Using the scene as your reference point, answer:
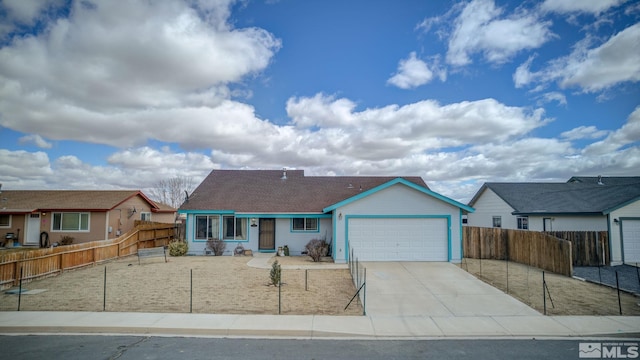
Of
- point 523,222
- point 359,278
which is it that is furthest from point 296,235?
point 523,222

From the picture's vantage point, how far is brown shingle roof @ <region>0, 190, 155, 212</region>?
27016 mm

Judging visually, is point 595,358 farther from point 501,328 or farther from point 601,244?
point 601,244

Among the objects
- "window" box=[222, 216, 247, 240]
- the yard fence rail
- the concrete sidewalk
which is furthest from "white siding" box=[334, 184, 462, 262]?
the concrete sidewalk

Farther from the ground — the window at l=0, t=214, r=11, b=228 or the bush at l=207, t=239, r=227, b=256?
the window at l=0, t=214, r=11, b=228

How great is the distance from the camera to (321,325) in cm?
943

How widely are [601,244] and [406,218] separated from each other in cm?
996

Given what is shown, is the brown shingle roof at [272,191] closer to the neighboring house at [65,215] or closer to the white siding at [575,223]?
the neighboring house at [65,215]

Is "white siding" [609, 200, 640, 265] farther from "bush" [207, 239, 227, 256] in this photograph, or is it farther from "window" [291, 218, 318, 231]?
"bush" [207, 239, 227, 256]

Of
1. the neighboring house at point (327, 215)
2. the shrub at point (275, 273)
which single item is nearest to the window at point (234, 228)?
the neighboring house at point (327, 215)

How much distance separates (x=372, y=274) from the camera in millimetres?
16156

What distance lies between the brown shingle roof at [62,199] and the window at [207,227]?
25.9 ft

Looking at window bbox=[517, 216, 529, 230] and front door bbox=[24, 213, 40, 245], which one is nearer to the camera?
window bbox=[517, 216, 529, 230]

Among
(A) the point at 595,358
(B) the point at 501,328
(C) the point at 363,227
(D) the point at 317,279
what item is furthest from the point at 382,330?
(C) the point at 363,227

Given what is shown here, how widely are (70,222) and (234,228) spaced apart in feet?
42.4
